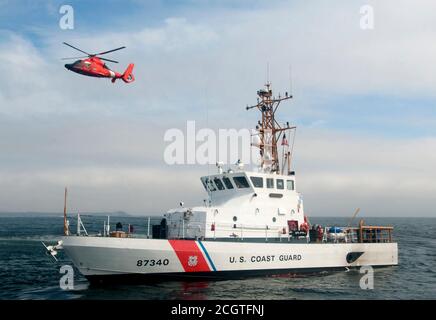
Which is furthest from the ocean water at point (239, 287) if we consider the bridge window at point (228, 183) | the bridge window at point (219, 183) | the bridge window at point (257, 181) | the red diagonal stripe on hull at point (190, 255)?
the bridge window at point (219, 183)

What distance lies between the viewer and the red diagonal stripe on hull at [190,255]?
15.8 metres

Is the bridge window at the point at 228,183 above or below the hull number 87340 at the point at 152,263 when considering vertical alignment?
above

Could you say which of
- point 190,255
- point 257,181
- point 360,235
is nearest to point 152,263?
point 190,255

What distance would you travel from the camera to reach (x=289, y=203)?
20188 mm

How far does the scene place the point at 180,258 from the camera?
15805 mm

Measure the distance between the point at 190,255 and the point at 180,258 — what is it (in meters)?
0.43

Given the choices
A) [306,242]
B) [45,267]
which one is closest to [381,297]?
[306,242]

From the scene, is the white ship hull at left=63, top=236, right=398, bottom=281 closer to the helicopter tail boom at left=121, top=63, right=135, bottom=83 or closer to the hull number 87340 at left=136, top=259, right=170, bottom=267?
the hull number 87340 at left=136, top=259, right=170, bottom=267

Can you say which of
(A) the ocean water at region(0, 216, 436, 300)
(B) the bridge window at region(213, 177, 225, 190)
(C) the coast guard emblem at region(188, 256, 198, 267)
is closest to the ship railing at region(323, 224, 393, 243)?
(A) the ocean water at region(0, 216, 436, 300)

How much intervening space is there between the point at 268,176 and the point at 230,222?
10.8ft

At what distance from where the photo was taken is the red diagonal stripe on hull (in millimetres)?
15789

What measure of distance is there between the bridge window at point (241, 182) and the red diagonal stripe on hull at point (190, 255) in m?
4.33

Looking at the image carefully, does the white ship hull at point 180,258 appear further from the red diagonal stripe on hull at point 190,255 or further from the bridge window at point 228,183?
the bridge window at point 228,183
